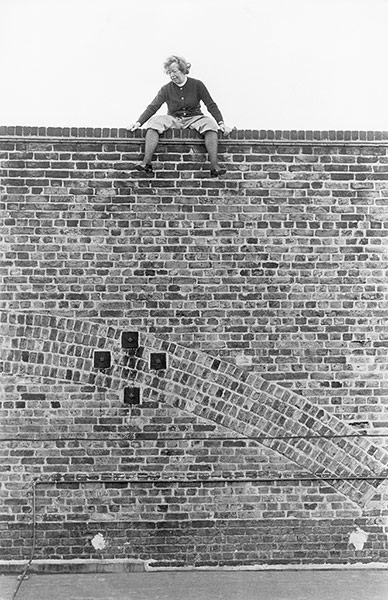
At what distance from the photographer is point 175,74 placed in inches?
304

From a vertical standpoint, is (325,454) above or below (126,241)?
below

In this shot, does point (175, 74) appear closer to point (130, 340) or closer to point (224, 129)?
point (224, 129)

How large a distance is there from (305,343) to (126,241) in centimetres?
189

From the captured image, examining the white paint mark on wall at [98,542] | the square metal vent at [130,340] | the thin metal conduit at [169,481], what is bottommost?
the white paint mark on wall at [98,542]

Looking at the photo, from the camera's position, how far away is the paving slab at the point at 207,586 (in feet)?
22.2

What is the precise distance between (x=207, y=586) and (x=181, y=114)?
4227 millimetres

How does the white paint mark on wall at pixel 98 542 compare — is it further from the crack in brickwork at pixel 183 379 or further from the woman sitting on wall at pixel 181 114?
the woman sitting on wall at pixel 181 114

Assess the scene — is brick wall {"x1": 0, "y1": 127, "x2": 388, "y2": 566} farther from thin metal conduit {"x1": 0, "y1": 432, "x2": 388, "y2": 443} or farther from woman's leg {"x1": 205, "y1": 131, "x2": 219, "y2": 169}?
woman's leg {"x1": 205, "y1": 131, "x2": 219, "y2": 169}

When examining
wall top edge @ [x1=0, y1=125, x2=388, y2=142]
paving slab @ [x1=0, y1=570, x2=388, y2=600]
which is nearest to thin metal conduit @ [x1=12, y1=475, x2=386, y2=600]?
paving slab @ [x1=0, y1=570, x2=388, y2=600]

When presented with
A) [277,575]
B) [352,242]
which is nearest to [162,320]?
[352,242]

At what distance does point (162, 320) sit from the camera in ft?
24.9

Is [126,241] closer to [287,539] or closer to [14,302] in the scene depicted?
[14,302]

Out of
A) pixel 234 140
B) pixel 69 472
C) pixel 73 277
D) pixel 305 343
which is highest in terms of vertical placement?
pixel 234 140

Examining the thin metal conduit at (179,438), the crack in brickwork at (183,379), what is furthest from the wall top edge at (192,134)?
the thin metal conduit at (179,438)
